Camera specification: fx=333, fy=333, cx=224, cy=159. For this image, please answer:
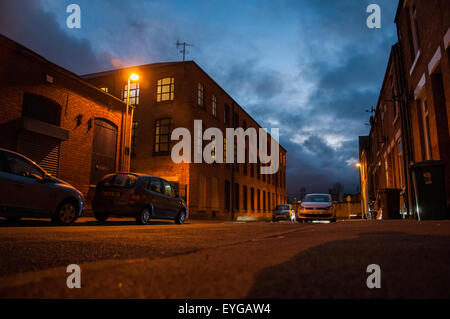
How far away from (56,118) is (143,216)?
7141 millimetres

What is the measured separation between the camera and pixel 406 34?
14.8 meters

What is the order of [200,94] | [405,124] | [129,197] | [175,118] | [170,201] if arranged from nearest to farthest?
1. [129,197]
2. [170,201]
3. [405,124]
4. [175,118]
5. [200,94]

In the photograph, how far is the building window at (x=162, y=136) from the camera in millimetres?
22766

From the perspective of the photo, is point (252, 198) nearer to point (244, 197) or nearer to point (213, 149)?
point (244, 197)

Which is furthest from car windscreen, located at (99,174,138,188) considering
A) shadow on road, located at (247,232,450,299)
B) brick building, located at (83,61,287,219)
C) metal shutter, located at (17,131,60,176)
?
brick building, located at (83,61,287,219)

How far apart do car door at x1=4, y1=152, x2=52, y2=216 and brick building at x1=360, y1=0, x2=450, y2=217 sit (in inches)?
434

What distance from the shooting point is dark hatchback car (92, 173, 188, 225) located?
1115cm

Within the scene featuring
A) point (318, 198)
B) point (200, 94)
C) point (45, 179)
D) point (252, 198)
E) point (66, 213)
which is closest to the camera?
point (45, 179)

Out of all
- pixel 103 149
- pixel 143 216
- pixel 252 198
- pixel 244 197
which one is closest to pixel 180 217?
pixel 143 216

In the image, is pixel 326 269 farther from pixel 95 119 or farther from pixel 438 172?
pixel 95 119

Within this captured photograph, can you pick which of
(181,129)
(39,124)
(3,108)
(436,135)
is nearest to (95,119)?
(39,124)

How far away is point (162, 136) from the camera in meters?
23.0

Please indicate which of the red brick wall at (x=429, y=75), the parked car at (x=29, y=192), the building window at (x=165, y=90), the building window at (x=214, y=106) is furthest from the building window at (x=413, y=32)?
the building window at (x=214, y=106)

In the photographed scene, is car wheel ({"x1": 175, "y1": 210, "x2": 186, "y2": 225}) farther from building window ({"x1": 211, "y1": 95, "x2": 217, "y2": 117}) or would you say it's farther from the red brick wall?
building window ({"x1": 211, "y1": 95, "x2": 217, "y2": 117})
